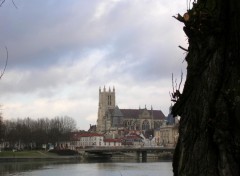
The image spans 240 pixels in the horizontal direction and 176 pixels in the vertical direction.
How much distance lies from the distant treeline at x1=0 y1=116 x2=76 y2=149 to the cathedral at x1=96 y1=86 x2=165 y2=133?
47.0 meters

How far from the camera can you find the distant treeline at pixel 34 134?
340 ft

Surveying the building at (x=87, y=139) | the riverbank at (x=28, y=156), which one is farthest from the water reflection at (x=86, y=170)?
the building at (x=87, y=139)

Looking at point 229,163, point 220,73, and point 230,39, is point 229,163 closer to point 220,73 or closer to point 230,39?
point 220,73

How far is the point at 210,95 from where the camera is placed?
3.31 metres

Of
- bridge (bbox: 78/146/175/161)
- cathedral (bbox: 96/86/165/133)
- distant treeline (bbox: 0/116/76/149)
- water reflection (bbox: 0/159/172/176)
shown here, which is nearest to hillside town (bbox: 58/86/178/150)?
cathedral (bbox: 96/86/165/133)

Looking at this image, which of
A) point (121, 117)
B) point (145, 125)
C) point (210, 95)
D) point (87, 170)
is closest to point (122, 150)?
point (87, 170)

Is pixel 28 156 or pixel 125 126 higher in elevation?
pixel 125 126

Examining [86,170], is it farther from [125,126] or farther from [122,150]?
[125,126]

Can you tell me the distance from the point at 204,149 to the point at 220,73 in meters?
0.55

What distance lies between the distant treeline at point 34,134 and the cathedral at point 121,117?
1851 inches

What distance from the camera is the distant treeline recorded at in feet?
340

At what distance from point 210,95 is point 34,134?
110 metres

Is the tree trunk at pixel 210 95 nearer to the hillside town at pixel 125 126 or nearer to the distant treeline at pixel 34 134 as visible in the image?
the distant treeline at pixel 34 134

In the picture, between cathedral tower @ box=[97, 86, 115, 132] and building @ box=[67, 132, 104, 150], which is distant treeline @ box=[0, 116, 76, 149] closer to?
building @ box=[67, 132, 104, 150]
